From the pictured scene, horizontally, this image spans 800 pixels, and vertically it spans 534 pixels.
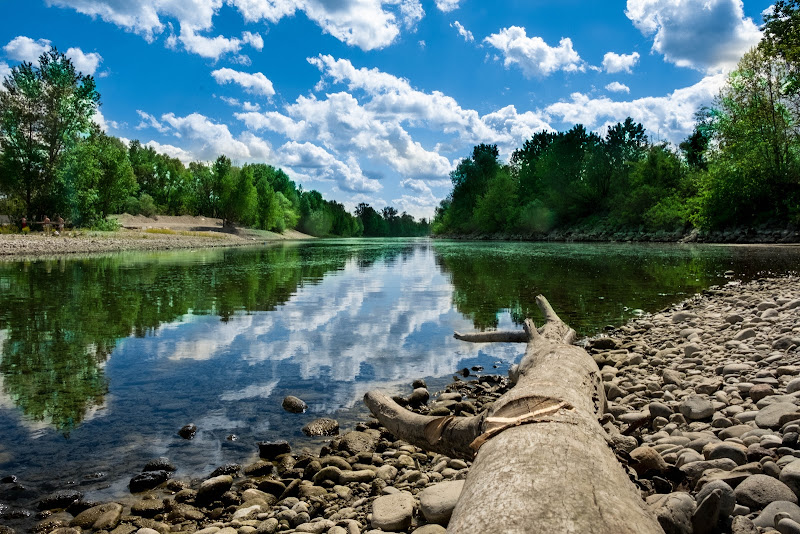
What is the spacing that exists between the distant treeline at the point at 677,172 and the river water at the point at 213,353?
1861 cm

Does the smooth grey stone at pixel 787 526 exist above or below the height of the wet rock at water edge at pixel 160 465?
above

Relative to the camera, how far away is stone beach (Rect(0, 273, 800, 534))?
9.04 ft

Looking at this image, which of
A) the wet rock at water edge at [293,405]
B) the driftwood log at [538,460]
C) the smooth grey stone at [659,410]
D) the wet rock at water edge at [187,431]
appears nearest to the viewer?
the driftwood log at [538,460]

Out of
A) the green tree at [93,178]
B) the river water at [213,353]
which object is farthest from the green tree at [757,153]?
the green tree at [93,178]

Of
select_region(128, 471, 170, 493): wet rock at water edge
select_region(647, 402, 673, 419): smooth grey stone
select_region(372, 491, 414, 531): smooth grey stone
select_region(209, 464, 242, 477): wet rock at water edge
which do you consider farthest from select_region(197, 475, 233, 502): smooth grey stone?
select_region(647, 402, 673, 419): smooth grey stone

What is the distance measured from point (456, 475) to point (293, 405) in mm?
2412

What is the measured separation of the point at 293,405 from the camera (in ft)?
17.9

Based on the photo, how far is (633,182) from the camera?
55594 mm

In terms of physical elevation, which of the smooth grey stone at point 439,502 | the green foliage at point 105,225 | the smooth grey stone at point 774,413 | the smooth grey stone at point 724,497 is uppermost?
the green foliage at point 105,225

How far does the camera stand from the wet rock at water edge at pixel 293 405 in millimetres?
5438

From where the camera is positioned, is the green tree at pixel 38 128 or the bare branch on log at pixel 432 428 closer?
the bare branch on log at pixel 432 428

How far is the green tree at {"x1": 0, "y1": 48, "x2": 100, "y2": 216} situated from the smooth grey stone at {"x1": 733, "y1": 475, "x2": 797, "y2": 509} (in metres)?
52.0

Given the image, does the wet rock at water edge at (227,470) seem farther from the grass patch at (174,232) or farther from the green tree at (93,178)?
the grass patch at (174,232)

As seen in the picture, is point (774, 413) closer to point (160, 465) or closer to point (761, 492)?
point (761, 492)
